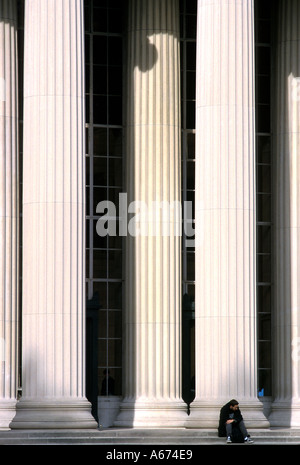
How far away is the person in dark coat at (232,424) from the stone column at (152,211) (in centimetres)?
605

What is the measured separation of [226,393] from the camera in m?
48.8

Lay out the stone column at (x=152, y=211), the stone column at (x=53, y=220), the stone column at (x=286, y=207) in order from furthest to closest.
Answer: the stone column at (x=286, y=207)
the stone column at (x=152, y=211)
the stone column at (x=53, y=220)

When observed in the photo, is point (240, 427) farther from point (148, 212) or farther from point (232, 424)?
point (148, 212)

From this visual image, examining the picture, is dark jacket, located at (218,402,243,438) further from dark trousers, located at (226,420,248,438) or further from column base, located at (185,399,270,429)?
column base, located at (185,399,270,429)

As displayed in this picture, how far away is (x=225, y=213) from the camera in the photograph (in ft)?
163

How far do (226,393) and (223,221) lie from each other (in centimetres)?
636

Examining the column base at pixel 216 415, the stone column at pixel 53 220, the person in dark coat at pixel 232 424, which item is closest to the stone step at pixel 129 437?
the person in dark coat at pixel 232 424

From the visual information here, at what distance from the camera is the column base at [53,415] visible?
46.8 m

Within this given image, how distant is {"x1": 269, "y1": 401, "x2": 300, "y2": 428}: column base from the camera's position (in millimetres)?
53969

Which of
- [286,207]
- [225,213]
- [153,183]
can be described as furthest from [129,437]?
[286,207]

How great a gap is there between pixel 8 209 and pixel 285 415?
553 inches

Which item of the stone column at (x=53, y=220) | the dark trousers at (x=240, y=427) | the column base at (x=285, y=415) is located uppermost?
the stone column at (x=53, y=220)

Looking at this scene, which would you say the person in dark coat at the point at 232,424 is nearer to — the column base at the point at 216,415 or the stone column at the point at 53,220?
the column base at the point at 216,415

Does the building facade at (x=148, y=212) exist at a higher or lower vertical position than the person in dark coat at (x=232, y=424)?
higher
